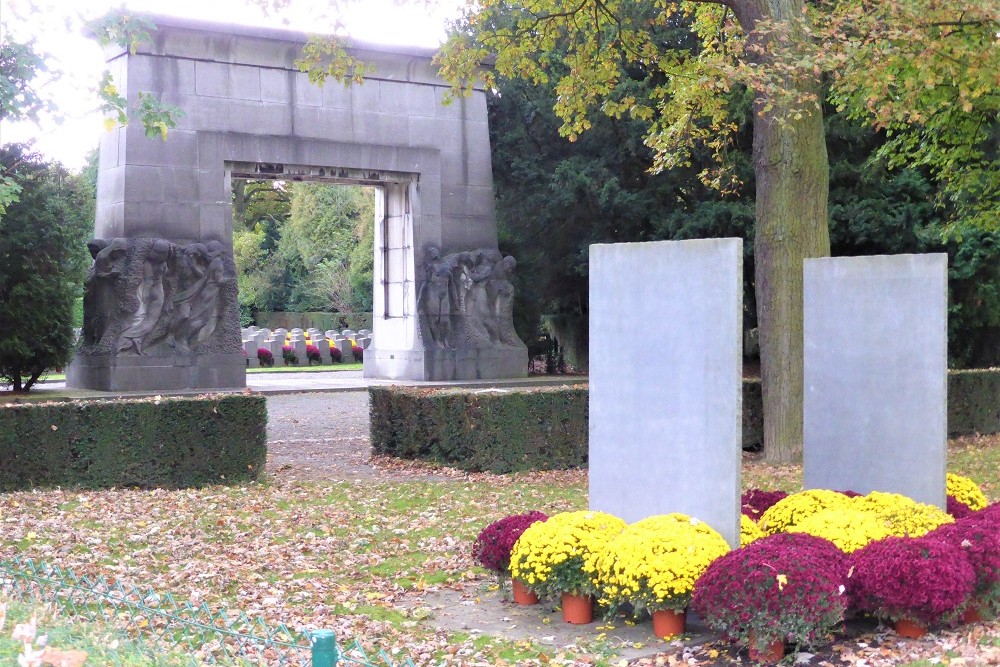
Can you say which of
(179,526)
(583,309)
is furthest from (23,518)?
(583,309)

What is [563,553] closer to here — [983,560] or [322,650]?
[983,560]

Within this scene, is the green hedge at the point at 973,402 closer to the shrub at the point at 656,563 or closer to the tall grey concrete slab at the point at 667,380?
the tall grey concrete slab at the point at 667,380

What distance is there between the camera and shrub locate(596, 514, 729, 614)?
6.50 m

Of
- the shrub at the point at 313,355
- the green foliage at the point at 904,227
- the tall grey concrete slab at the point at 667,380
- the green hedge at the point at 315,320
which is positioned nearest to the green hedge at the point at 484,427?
the tall grey concrete slab at the point at 667,380

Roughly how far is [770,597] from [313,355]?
114ft

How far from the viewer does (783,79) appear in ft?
41.2

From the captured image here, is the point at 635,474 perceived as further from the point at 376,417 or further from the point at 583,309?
the point at 583,309

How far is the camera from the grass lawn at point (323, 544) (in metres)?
6.82

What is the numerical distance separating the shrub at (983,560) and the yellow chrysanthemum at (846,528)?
15.4 inches

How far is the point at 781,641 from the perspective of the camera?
19.9 ft

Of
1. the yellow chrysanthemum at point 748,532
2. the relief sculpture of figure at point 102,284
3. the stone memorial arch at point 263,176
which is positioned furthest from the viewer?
the stone memorial arch at point 263,176

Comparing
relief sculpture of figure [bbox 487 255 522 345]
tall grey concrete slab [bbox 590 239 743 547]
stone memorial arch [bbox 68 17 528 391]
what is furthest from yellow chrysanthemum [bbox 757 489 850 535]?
relief sculpture of figure [bbox 487 255 522 345]

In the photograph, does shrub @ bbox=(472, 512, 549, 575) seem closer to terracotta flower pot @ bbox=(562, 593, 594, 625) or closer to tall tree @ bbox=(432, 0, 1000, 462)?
terracotta flower pot @ bbox=(562, 593, 594, 625)

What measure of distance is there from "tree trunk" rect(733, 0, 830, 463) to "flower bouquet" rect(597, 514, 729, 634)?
7318mm
